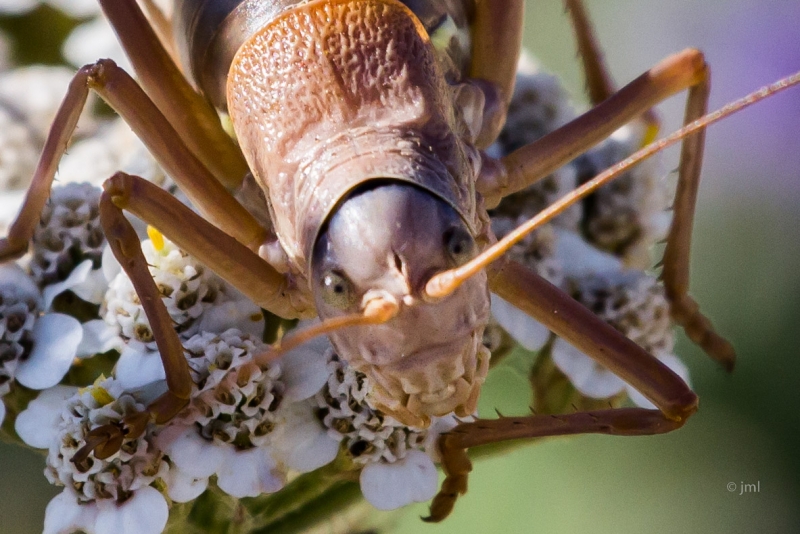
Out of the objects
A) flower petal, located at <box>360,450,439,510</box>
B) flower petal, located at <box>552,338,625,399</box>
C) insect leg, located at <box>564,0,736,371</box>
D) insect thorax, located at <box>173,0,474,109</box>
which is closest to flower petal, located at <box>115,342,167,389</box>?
flower petal, located at <box>360,450,439,510</box>

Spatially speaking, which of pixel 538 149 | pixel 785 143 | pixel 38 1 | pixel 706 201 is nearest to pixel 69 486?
pixel 538 149

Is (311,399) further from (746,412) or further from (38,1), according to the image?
(746,412)

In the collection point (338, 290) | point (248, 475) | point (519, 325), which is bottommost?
point (519, 325)

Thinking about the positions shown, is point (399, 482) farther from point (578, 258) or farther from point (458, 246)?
point (578, 258)

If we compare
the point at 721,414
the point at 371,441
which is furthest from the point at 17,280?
the point at 721,414

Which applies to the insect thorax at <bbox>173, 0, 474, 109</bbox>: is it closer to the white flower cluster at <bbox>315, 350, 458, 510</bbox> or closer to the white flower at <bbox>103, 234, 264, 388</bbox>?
the white flower at <bbox>103, 234, 264, 388</bbox>

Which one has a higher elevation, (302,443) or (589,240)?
(302,443)
